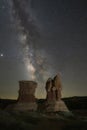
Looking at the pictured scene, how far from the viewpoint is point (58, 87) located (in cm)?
7250

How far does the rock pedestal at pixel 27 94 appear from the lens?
227ft

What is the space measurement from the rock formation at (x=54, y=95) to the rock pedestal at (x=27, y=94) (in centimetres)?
339

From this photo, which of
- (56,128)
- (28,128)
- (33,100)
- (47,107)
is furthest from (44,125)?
(33,100)

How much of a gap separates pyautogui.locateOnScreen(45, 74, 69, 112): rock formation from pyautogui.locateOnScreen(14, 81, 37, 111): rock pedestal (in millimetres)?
3390

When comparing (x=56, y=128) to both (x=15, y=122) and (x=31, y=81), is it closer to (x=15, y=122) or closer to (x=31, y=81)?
(x=15, y=122)

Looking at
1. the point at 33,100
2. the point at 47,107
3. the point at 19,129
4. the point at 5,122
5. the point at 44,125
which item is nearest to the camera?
the point at 19,129

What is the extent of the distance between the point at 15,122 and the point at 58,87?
134 ft

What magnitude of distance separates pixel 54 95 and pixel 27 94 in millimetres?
6463

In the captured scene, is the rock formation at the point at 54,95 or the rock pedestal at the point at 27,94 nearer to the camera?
the rock formation at the point at 54,95

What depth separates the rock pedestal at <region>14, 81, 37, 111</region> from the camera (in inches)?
2726

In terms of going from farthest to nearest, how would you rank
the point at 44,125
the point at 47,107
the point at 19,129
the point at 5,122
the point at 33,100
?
1. the point at 33,100
2. the point at 47,107
3. the point at 44,125
4. the point at 5,122
5. the point at 19,129

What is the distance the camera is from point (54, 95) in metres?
70.3

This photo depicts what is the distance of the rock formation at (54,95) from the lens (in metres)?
65.8

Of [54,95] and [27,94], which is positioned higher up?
[27,94]
